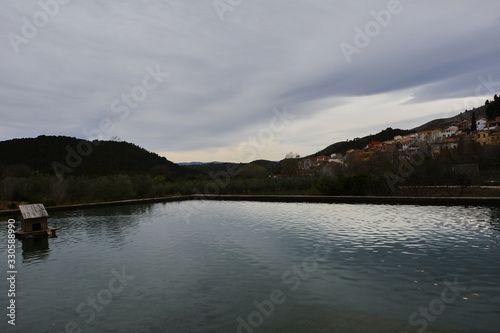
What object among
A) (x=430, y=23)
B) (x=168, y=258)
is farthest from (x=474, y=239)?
(x=430, y=23)

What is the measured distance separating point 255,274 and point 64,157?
3856 cm

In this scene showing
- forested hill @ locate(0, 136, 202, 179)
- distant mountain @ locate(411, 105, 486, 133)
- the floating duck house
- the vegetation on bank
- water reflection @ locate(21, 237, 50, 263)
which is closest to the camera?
water reflection @ locate(21, 237, 50, 263)

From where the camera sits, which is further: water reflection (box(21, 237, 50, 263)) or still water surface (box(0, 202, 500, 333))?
water reflection (box(21, 237, 50, 263))

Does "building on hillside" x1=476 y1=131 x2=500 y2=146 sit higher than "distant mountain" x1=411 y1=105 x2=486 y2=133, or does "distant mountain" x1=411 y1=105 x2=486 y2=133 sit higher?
"distant mountain" x1=411 y1=105 x2=486 y2=133

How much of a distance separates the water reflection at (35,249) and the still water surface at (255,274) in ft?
0.11

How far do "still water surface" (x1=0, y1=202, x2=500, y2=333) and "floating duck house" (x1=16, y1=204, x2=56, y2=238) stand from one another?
0.37 metres

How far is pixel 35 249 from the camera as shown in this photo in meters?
7.02

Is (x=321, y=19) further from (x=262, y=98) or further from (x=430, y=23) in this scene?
(x=262, y=98)

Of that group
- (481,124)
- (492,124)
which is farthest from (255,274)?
(481,124)

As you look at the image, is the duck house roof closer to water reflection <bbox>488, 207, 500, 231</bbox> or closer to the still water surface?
the still water surface

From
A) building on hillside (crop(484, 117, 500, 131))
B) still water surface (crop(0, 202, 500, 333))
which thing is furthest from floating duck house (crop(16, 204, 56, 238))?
building on hillside (crop(484, 117, 500, 131))

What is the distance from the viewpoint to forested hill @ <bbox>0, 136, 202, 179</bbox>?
3158 centimetres

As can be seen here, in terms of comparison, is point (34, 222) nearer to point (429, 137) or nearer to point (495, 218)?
point (495, 218)

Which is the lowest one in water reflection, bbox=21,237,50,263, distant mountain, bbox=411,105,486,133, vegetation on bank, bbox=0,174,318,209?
water reflection, bbox=21,237,50,263
